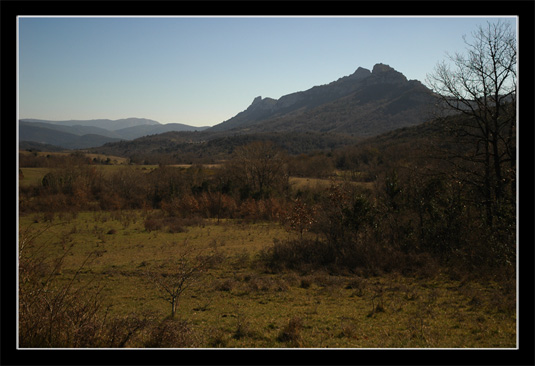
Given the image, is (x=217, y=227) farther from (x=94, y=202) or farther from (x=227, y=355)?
(x=227, y=355)

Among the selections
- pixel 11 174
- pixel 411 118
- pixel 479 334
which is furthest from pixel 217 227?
pixel 411 118

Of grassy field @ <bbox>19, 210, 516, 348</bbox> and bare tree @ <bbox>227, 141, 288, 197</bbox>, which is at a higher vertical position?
bare tree @ <bbox>227, 141, 288, 197</bbox>

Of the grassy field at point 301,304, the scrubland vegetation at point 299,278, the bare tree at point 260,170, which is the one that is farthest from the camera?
the bare tree at point 260,170

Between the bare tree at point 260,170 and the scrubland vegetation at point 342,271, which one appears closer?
the scrubland vegetation at point 342,271

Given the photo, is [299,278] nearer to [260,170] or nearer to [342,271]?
[342,271]

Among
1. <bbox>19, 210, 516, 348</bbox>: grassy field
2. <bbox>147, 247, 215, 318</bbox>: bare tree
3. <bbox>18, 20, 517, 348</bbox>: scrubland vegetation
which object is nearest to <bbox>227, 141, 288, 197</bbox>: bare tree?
<bbox>18, 20, 517, 348</bbox>: scrubland vegetation

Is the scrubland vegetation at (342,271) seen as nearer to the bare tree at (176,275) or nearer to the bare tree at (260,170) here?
the bare tree at (176,275)

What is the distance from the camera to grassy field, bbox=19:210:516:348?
254 inches

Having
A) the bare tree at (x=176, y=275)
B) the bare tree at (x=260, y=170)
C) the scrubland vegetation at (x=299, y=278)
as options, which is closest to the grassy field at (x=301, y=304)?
the scrubland vegetation at (x=299, y=278)

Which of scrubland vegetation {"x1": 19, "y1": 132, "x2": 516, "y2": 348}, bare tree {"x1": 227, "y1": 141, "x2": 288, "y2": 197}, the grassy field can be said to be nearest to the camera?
scrubland vegetation {"x1": 19, "y1": 132, "x2": 516, "y2": 348}

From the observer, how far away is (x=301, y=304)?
1030 cm

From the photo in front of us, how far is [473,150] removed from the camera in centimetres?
1445

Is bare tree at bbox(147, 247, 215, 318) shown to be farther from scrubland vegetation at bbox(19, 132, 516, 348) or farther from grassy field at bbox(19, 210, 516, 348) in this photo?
grassy field at bbox(19, 210, 516, 348)

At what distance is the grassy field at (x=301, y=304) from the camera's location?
6.46 meters
